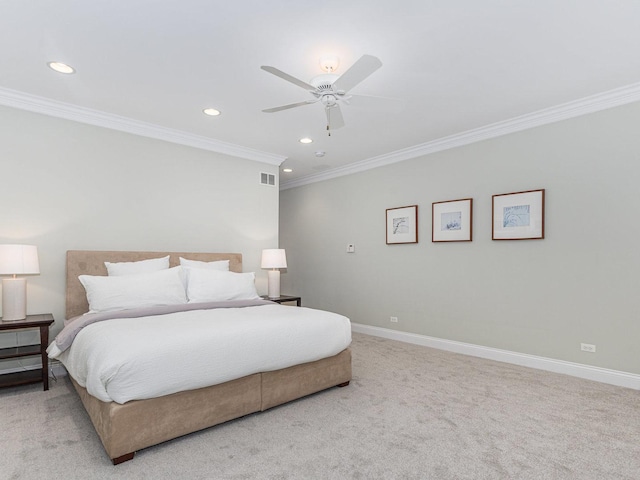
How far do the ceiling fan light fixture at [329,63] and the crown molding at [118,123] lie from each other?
2.27 metres

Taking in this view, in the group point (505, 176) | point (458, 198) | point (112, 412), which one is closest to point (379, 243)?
point (458, 198)

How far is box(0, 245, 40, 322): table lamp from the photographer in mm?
3074

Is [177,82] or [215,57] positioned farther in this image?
[177,82]

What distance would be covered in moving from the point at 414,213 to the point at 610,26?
2.85 meters

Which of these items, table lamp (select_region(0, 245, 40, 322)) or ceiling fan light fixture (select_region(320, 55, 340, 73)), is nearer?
ceiling fan light fixture (select_region(320, 55, 340, 73))

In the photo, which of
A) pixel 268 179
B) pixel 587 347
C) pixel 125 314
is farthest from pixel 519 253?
pixel 125 314

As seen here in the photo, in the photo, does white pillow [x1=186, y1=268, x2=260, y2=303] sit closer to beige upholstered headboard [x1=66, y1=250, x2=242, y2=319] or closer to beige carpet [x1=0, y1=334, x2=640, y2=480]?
beige upholstered headboard [x1=66, y1=250, x2=242, y2=319]

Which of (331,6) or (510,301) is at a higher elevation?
(331,6)

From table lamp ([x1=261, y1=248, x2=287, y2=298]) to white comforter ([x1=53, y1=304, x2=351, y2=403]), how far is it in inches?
68.5

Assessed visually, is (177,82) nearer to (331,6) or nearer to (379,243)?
(331,6)

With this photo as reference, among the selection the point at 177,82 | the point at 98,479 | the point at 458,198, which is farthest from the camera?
the point at 458,198

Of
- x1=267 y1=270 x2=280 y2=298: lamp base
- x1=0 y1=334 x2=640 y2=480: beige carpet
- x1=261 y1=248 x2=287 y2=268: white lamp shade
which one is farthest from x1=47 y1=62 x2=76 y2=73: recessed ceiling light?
x1=267 y1=270 x2=280 y2=298: lamp base

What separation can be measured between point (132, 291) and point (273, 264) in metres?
1.89

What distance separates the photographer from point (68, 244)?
145 inches
